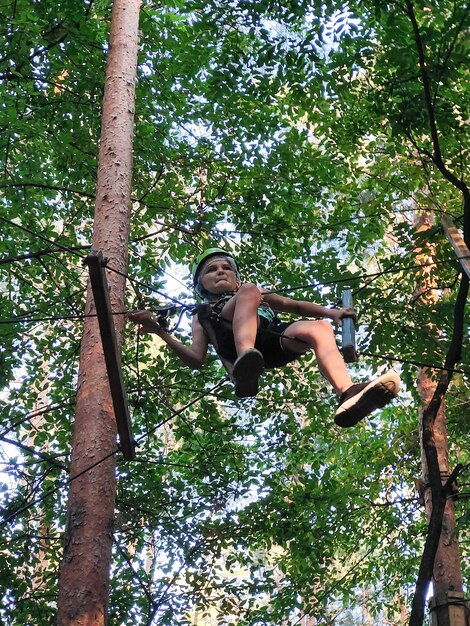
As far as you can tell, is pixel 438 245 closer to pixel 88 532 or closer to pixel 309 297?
pixel 309 297

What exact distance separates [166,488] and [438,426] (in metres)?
2.56

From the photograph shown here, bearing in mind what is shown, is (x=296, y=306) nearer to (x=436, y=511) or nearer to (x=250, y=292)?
(x=250, y=292)

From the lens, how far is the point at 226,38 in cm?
698

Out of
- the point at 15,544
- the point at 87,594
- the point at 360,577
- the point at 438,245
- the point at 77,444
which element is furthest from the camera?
the point at 360,577

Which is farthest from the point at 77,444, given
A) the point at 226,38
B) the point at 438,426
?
the point at 226,38

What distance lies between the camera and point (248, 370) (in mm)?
3363

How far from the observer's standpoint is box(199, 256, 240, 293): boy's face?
4137 millimetres

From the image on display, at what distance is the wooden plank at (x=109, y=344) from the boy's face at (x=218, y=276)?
1.01 metres

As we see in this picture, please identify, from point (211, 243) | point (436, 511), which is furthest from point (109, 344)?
point (211, 243)

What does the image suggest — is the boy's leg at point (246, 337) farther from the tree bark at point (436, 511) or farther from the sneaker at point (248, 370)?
the tree bark at point (436, 511)

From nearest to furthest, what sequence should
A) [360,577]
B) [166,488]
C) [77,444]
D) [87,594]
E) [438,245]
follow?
[87,594], [77,444], [438,245], [166,488], [360,577]

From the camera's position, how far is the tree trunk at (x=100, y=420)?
2.99 metres

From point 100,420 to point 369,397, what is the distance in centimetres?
123

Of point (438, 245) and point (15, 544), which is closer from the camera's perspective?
point (438, 245)
